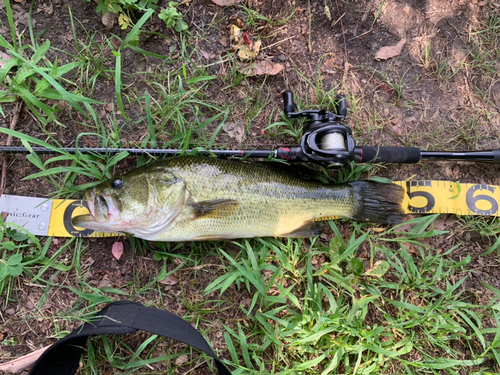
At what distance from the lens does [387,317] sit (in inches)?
117

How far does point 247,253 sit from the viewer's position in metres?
3.05

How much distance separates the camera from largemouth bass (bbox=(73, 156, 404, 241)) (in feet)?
8.69

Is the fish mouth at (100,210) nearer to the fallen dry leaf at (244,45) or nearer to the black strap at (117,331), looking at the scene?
the black strap at (117,331)

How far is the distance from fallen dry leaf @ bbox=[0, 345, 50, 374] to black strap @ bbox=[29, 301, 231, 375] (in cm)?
23

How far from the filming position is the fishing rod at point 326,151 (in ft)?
8.93

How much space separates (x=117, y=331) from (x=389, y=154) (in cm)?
300

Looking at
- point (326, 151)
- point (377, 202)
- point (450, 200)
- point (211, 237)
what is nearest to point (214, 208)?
point (211, 237)

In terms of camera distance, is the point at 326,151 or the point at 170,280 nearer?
the point at 326,151

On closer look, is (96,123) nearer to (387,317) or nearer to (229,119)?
(229,119)

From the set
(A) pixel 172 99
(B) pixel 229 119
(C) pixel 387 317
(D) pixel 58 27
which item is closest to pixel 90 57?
(D) pixel 58 27

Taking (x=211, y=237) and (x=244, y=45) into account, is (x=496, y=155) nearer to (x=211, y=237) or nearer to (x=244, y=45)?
(x=244, y=45)

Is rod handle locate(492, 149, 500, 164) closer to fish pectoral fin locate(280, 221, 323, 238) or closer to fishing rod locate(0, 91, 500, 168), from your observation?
fishing rod locate(0, 91, 500, 168)

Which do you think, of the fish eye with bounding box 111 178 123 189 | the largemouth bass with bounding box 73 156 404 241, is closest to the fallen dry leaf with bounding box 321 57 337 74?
the largemouth bass with bounding box 73 156 404 241

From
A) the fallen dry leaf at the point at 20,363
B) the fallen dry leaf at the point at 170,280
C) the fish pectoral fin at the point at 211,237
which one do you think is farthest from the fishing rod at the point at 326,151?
the fallen dry leaf at the point at 20,363
